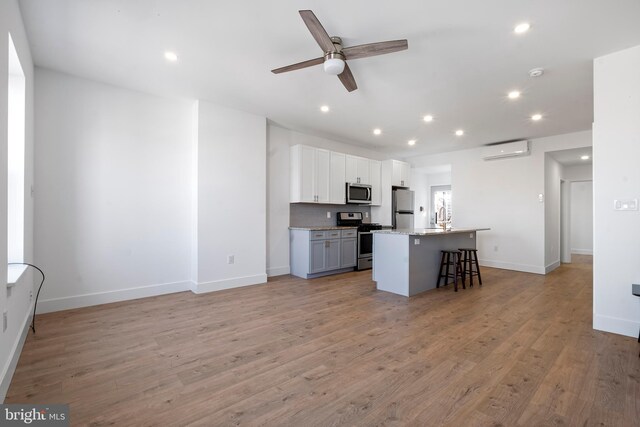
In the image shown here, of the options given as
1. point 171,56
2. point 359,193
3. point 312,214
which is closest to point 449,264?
point 359,193

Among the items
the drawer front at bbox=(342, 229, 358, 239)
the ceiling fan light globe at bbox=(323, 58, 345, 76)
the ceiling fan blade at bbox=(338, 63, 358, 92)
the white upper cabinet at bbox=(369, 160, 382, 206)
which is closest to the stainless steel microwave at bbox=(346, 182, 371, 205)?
the white upper cabinet at bbox=(369, 160, 382, 206)

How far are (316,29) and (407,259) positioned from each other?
9.73ft

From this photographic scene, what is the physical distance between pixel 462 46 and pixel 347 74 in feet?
3.53

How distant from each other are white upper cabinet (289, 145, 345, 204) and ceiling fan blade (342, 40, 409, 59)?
2987 mm

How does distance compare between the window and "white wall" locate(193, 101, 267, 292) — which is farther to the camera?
"white wall" locate(193, 101, 267, 292)

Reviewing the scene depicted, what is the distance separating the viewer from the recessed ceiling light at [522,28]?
2.39 meters

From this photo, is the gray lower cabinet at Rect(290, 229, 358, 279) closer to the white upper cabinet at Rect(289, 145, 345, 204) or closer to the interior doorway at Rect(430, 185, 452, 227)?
the white upper cabinet at Rect(289, 145, 345, 204)

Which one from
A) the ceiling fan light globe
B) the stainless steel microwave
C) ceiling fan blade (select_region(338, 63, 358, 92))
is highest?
ceiling fan blade (select_region(338, 63, 358, 92))

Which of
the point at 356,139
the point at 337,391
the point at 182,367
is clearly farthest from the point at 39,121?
the point at 356,139

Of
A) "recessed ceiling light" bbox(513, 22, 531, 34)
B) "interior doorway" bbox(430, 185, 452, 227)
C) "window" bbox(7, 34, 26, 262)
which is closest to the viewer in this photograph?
"recessed ceiling light" bbox(513, 22, 531, 34)

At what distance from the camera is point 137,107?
388cm

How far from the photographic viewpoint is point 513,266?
6055 millimetres

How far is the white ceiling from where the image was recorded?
7.44 feet

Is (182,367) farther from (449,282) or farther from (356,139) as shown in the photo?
(356,139)
